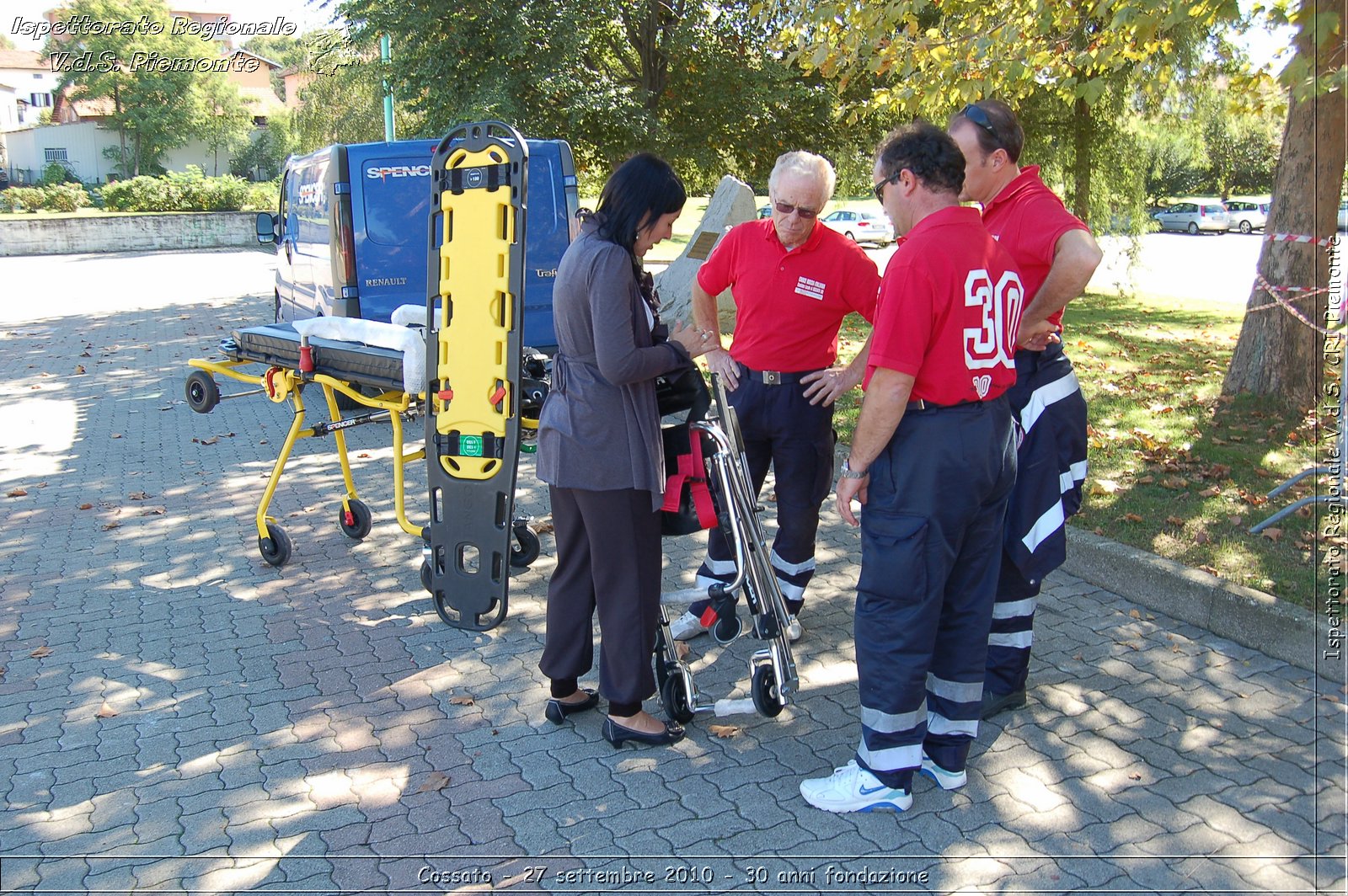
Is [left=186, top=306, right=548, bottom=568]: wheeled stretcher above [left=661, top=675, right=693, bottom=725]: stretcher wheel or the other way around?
above

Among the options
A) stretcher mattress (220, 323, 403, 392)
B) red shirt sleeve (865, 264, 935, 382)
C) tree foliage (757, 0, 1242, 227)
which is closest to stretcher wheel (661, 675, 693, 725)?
red shirt sleeve (865, 264, 935, 382)

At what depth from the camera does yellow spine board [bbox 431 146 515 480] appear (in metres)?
3.94

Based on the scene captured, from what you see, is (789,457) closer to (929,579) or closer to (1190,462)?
(929,579)

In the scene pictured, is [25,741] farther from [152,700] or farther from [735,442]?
[735,442]

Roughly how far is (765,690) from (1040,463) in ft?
4.22

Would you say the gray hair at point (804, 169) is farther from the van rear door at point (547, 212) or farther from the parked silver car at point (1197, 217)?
the parked silver car at point (1197, 217)

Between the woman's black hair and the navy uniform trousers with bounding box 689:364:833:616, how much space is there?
1.12 metres

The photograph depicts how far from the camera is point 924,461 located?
316 cm

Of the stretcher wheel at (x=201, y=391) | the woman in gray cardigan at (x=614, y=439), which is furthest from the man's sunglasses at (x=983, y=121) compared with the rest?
the stretcher wheel at (x=201, y=391)

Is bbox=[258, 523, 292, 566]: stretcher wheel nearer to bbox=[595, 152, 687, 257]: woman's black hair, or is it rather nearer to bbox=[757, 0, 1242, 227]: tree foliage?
bbox=[595, 152, 687, 257]: woman's black hair

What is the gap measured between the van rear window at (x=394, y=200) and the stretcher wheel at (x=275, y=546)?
3741 millimetres

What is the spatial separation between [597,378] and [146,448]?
660 cm

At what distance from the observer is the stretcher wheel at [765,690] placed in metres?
3.80

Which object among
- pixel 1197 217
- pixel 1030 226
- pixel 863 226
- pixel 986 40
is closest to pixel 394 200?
pixel 986 40
